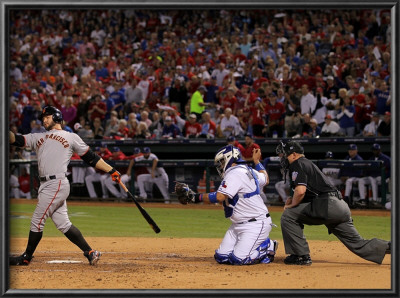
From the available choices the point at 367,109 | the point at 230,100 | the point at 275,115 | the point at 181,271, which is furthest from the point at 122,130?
the point at 181,271

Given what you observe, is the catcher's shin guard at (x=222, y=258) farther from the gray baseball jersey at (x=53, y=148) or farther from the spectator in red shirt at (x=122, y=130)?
the spectator in red shirt at (x=122, y=130)

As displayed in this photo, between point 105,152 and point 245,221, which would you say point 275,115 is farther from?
point 245,221

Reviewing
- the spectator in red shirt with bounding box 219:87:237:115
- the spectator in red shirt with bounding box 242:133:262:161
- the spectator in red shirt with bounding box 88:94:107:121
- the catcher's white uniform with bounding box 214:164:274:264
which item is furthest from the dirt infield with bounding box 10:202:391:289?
the spectator in red shirt with bounding box 88:94:107:121

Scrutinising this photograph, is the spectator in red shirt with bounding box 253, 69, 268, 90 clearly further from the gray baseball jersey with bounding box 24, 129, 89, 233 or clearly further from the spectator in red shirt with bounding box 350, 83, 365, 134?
the gray baseball jersey with bounding box 24, 129, 89, 233

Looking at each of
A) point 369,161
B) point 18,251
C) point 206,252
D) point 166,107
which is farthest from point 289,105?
A: point 18,251

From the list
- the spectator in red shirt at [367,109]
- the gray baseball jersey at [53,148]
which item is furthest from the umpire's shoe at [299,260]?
the spectator in red shirt at [367,109]

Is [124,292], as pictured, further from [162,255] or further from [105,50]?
[105,50]
